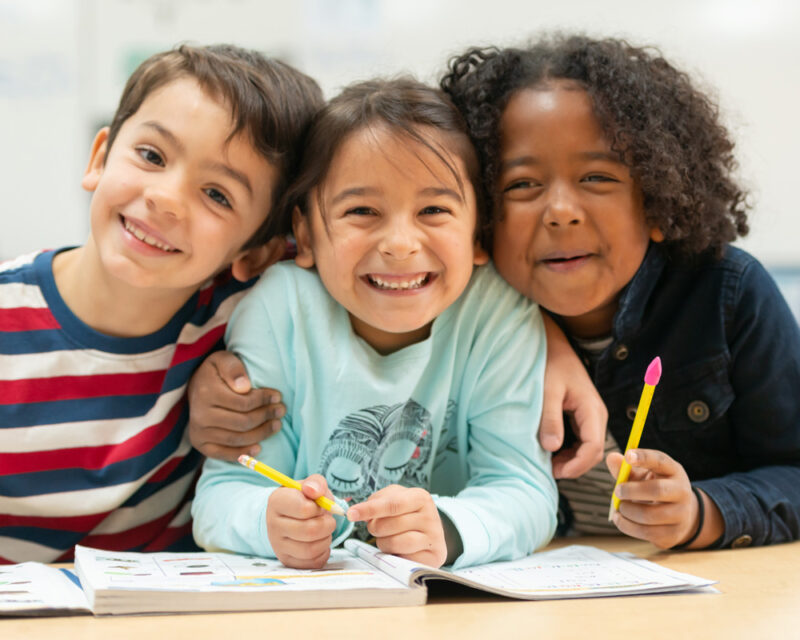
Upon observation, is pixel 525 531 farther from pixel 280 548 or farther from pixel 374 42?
pixel 374 42

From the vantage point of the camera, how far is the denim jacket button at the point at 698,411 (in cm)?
108

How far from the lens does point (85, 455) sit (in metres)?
1.06

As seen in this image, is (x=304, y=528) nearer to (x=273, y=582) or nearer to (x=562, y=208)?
(x=273, y=582)

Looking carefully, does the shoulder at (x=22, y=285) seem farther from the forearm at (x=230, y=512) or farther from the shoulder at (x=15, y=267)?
the forearm at (x=230, y=512)

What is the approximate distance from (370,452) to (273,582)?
0.31 m

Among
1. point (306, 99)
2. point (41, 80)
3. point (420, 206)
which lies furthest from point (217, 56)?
point (41, 80)

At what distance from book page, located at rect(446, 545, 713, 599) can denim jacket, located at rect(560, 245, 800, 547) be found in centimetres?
23

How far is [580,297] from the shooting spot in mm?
1061

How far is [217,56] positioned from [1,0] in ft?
5.59

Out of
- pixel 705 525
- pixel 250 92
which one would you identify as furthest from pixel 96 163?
pixel 705 525

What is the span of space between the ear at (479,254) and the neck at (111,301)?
1.26 feet

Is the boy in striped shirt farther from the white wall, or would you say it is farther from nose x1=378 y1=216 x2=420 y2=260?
the white wall

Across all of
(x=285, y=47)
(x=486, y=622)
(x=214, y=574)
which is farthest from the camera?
(x=285, y=47)

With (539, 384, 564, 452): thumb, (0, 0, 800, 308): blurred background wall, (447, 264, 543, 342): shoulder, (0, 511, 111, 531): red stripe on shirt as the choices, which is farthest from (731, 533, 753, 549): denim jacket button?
(0, 0, 800, 308): blurred background wall
